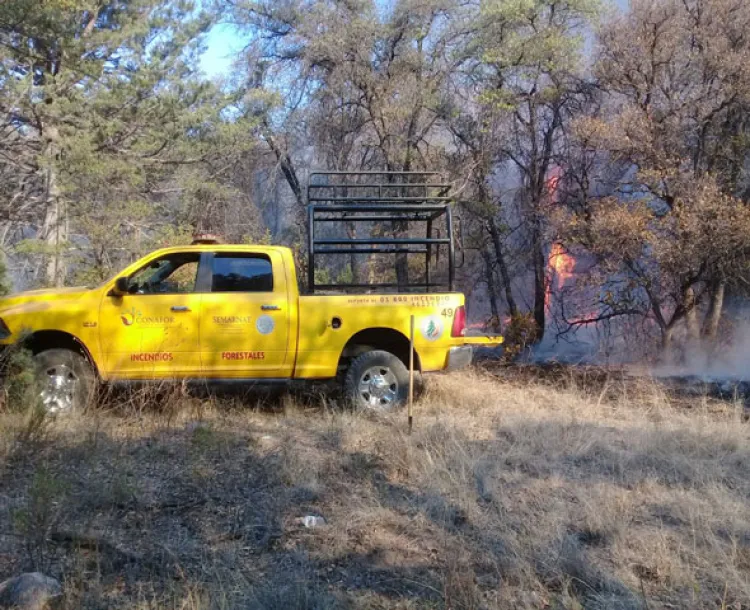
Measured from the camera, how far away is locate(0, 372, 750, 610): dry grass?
3451mm

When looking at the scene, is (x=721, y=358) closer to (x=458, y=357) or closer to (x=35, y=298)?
(x=458, y=357)

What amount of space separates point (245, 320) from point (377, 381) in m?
1.61

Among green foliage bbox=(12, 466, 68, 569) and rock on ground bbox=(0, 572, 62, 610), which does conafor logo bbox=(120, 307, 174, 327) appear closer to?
green foliage bbox=(12, 466, 68, 569)

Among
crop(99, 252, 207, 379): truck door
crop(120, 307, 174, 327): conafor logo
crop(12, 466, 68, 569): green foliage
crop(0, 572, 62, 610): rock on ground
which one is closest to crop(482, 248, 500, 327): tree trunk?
crop(99, 252, 207, 379): truck door

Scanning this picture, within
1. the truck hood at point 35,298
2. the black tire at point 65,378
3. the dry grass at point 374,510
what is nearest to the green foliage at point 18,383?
the dry grass at point 374,510

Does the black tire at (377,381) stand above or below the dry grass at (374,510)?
above

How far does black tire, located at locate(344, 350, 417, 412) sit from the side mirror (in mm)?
2499

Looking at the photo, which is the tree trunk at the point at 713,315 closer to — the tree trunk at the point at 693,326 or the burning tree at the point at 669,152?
the burning tree at the point at 669,152

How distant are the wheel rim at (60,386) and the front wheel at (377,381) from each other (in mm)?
2790

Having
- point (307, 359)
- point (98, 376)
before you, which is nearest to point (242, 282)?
point (307, 359)

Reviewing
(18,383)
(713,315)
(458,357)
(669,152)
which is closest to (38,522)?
(18,383)

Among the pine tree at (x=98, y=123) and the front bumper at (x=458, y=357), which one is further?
the pine tree at (x=98, y=123)

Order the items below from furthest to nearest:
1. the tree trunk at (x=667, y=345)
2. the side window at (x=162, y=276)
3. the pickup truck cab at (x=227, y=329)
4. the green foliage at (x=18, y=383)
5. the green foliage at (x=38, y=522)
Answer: the tree trunk at (x=667, y=345) → the side window at (x=162, y=276) → the pickup truck cab at (x=227, y=329) → the green foliage at (x=18, y=383) → the green foliage at (x=38, y=522)

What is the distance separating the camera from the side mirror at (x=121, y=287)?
6.95 meters
